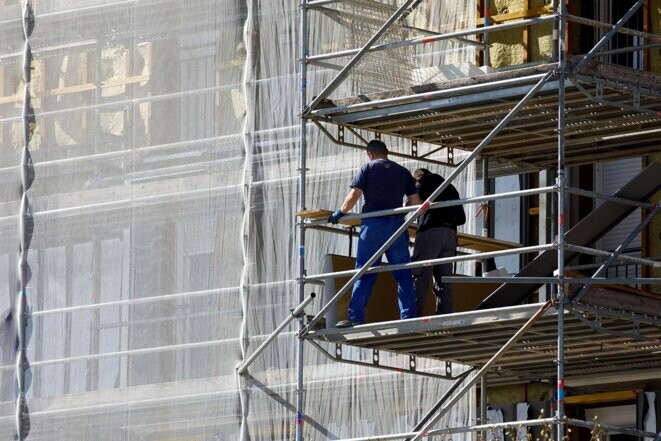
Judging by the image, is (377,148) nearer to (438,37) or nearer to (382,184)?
(382,184)

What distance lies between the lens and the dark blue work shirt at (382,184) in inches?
848

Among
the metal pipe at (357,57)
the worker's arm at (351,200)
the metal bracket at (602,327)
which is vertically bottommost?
the metal bracket at (602,327)

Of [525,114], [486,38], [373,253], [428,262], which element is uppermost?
[486,38]

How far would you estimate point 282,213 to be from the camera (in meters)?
26.1

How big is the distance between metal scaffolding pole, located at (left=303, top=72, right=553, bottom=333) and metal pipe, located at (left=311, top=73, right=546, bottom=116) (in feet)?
0.48

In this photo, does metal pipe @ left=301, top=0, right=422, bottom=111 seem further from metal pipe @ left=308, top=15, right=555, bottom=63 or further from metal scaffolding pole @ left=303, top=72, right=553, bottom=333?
metal scaffolding pole @ left=303, top=72, right=553, bottom=333

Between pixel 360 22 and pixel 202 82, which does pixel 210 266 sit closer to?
pixel 202 82

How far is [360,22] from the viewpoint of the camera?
76.9ft

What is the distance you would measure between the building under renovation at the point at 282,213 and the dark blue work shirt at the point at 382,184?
1.14ft

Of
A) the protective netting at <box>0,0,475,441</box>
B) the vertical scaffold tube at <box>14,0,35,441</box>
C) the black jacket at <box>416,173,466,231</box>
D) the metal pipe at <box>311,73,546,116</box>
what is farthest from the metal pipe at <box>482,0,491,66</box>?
the vertical scaffold tube at <box>14,0,35,441</box>

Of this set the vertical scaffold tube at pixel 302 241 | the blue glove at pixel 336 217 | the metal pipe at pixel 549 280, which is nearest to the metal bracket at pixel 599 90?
the metal pipe at pixel 549 280

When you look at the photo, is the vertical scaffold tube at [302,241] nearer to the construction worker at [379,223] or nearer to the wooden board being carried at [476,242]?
the wooden board being carried at [476,242]

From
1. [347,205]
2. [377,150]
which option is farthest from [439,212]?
[347,205]

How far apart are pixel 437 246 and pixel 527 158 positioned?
2283 mm
